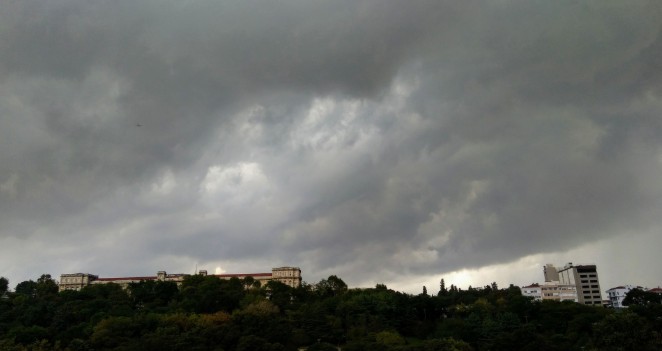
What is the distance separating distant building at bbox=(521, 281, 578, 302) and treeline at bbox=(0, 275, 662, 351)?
2301 inches

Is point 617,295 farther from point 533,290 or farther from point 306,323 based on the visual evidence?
point 306,323

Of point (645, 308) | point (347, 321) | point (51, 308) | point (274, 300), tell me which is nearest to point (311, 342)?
point (347, 321)

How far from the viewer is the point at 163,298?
10788cm

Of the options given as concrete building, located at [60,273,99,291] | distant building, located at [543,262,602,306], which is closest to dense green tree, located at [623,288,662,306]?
distant building, located at [543,262,602,306]

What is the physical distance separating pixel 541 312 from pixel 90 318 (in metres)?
67.3

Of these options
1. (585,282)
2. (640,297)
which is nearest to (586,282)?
(585,282)

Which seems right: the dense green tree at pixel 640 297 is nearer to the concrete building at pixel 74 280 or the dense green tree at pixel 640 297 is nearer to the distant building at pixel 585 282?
the distant building at pixel 585 282

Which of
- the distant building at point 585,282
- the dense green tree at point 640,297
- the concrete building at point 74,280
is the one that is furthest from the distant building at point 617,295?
the concrete building at point 74,280

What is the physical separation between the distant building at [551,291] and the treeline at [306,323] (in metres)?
58.4

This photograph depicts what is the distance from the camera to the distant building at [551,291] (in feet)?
526

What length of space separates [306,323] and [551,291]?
350ft

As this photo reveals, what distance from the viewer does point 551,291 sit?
532 feet

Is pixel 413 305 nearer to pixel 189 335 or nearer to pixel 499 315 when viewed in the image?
pixel 499 315

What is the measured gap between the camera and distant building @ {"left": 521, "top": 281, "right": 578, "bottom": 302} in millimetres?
160438
